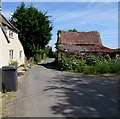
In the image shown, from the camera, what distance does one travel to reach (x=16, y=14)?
24.8 metres

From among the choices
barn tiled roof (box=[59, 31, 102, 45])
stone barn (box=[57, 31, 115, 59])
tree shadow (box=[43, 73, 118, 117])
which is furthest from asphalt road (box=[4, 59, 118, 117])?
barn tiled roof (box=[59, 31, 102, 45])

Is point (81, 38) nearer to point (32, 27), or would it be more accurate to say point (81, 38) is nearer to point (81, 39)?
point (81, 39)

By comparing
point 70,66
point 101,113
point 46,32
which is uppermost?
point 46,32

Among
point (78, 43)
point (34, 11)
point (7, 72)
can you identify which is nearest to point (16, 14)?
point (34, 11)

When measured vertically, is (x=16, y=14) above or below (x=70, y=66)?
above

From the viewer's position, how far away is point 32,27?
23.2m

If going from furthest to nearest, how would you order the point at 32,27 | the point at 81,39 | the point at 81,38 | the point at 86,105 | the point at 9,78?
the point at 81,38 < the point at 81,39 < the point at 32,27 < the point at 9,78 < the point at 86,105

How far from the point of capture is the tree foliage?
23203mm

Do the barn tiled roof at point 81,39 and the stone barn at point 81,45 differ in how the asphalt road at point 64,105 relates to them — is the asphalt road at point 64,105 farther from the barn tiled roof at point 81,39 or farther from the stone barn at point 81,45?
the barn tiled roof at point 81,39

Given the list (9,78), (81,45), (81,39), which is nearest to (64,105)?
(9,78)

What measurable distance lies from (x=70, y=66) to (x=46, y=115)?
36.0 feet

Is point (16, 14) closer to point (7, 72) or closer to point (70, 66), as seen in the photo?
point (70, 66)

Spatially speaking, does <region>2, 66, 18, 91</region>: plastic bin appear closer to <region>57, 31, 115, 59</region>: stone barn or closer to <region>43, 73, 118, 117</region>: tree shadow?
<region>43, 73, 118, 117</region>: tree shadow

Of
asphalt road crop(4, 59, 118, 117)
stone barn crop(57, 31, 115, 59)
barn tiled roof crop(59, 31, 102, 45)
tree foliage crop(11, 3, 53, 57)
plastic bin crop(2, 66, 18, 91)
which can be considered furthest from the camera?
barn tiled roof crop(59, 31, 102, 45)
